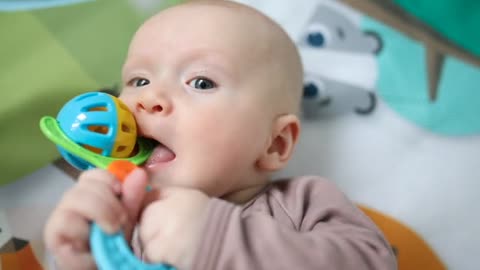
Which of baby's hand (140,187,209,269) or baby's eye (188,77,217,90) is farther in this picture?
baby's eye (188,77,217,90)

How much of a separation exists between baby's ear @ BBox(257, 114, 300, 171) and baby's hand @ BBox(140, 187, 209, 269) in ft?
0.70

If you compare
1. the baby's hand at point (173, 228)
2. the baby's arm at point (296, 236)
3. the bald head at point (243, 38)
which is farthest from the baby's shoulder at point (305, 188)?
the baby's hand at point (173, 228)

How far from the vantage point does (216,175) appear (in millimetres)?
914

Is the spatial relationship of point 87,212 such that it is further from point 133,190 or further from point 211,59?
point 211,59

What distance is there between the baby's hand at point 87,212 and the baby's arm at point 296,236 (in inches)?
3.8

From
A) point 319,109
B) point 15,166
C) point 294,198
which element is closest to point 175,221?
point 294,198

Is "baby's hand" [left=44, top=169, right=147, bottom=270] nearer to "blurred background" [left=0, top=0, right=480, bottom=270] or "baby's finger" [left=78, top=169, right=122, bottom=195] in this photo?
"baby's finger" [left=78, top=169, right=122, bottom=195]

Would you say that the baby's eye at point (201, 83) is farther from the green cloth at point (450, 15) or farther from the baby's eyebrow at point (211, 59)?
the green cloth at point (450, 15)

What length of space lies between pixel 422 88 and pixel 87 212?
73 centimetres

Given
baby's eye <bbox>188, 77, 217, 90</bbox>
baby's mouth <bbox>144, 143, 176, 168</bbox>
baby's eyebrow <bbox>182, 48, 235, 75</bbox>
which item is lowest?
baby's mouth <bbox>144, 143, 176, 168</bbox>

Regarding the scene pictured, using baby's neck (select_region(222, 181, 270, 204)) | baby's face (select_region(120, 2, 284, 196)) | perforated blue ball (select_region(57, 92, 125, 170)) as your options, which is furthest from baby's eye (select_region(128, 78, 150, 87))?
baby's neck (select_region(222, 181, 270, 204))

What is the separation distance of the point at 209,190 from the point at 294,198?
13 cm

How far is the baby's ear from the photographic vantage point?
3.26ft

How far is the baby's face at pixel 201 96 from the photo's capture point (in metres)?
0.89
